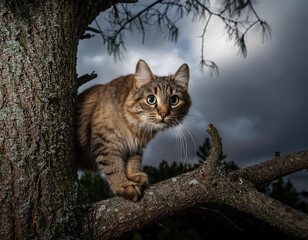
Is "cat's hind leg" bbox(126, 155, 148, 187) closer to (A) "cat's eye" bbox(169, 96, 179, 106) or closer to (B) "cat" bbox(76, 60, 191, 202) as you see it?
(B) "cat" bbox(76, 60, 191, 202)

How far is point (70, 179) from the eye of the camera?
146 centimetres

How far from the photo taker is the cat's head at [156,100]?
191cm

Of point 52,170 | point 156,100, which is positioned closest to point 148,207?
point 52,170

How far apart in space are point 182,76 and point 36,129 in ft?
4.03

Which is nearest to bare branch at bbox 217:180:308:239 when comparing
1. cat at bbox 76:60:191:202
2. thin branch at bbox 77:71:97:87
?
cat at bbox 76:60:191:202

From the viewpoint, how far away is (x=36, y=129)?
1.38 meters

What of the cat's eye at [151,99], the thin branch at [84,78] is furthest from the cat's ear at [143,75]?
the thin branch at [84,78]

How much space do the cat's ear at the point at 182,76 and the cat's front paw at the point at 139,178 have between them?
2.68 feet

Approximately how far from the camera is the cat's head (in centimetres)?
191

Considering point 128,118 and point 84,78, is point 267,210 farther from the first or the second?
point 84,78

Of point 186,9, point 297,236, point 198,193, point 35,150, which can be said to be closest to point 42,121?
point 35,150

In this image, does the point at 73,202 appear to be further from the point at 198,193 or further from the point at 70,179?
the point at 198,193

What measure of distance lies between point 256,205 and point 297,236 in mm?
280

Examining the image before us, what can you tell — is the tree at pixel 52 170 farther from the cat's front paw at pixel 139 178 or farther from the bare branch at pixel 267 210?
the cat's front paw at pixel 139 178
